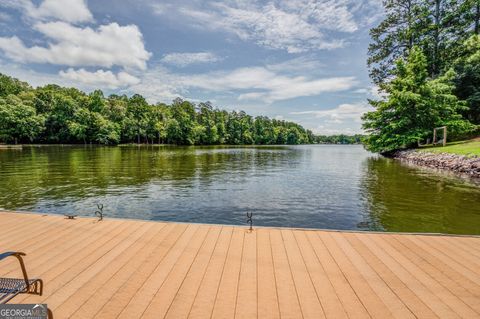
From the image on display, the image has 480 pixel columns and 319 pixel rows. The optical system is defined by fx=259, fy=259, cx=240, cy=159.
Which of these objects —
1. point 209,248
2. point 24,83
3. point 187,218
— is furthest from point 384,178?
point 24,83

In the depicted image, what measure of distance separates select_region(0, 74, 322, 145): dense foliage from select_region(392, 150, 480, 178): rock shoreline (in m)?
69.4

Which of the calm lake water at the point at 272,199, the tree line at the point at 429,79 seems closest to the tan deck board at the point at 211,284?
the calm lake water at the point at 272,199

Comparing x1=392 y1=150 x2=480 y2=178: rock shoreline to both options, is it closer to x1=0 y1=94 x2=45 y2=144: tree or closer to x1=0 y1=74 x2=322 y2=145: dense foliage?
x1=0 y1=74 x2=322 y2=145: dense foliage

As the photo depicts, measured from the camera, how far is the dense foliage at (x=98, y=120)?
6425 centimetres

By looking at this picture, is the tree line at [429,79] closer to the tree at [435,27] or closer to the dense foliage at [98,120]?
the tree at [435,27]

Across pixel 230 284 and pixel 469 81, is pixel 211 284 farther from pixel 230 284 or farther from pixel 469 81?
pixel 469 81

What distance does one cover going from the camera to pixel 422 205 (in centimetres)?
1071

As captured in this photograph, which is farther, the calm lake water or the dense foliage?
the dense foliage

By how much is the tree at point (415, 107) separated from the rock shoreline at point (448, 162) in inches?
129

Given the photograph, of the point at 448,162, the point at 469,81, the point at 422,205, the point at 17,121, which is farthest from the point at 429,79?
the point at 17,121

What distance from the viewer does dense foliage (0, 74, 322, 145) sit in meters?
64.2

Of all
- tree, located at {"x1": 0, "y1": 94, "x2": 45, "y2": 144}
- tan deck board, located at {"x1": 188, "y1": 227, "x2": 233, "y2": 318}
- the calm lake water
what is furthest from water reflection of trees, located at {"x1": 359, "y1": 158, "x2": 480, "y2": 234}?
tree, located at {"x1": 0, "y1": 94, "x2": 45, "y2": 144}

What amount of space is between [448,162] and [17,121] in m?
80.5

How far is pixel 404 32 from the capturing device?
35062mm
